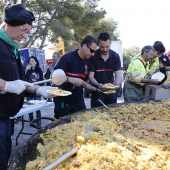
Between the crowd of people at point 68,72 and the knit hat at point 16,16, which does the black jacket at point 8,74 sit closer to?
the crowd of people at point 68,72

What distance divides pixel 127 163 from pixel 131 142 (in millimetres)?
379

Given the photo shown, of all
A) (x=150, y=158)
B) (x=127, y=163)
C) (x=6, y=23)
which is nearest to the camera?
(x=127, y=163)

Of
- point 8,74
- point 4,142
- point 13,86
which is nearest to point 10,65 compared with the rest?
point 8,74

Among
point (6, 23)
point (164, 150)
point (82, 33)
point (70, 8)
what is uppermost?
point (70, 8)

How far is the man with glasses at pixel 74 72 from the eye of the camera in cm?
334

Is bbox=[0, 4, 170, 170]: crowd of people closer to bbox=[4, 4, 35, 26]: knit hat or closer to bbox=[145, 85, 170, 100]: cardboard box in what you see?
bbox=[4, 4, 35, 26]: knit hat

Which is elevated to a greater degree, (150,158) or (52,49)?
(52,49)

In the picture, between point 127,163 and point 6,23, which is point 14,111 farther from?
point 127,163

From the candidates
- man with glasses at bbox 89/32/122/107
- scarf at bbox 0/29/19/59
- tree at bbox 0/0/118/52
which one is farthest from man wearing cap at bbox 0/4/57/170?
tree at bbox 0/0/118/52

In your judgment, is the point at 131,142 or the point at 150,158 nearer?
the point at 150,158

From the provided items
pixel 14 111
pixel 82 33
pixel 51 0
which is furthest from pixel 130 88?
Result: pixel 82 33

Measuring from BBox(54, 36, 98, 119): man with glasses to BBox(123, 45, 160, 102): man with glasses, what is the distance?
144 cm

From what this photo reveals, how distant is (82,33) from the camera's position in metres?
17.8

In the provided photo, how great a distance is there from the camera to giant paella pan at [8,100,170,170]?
→ 1.57 metres
